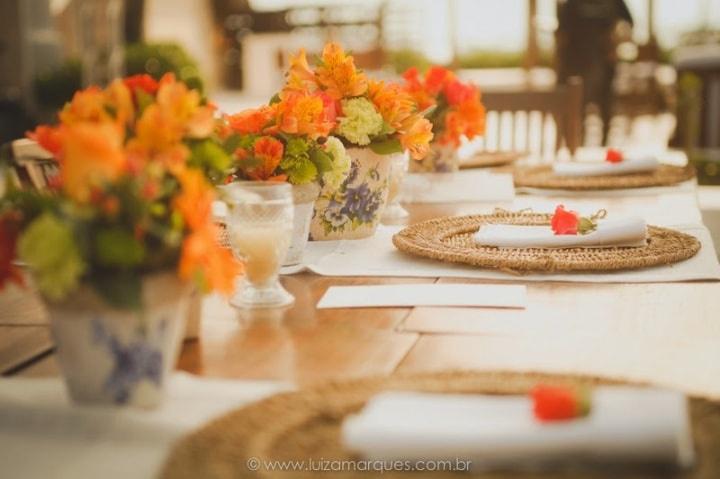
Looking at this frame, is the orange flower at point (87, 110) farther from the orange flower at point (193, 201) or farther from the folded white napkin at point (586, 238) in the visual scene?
the folded white napkin at point (586, 238)

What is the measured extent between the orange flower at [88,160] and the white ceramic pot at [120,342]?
0.27 feet

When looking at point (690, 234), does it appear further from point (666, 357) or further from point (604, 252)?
point (666, 357)

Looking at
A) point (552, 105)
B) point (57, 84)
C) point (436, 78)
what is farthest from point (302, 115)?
point (57, 84)

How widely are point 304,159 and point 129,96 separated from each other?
526 millimetres

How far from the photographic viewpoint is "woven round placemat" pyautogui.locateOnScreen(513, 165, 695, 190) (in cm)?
221

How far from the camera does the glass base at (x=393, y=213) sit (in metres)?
1.91

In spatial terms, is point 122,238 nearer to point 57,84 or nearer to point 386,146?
point 386,146

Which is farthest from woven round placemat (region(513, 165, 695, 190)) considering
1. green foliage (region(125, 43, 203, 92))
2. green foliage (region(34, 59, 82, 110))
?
green foliage (region(125, 43, 203, 92))

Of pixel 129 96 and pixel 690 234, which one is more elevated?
pixel 129 96

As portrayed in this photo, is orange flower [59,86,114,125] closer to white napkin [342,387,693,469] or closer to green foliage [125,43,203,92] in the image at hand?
white napkin [342,387,693,469]

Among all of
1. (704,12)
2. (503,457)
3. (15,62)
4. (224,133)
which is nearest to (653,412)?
(503,457)

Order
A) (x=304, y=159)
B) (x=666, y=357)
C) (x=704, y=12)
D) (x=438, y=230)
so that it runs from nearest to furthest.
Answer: (x=666, y=357) < (x=304, y=159) < (x=438, y=230) < (x=704, y=12)

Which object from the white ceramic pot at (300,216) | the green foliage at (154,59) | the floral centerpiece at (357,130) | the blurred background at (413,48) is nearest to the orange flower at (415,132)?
the floral centerpiece at (357,130)

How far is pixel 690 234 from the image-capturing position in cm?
168
